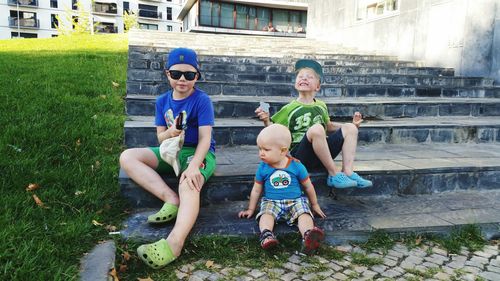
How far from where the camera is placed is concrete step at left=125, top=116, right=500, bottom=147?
409 centimetres

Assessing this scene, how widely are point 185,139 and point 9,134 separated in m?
1.74

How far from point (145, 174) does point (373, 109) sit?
3.60 meters

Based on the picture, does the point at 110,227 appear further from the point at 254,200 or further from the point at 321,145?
the point at 321,145

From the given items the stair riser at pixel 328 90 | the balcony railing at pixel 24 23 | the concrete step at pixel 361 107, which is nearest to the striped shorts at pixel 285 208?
the concrete step at pixel 361 107

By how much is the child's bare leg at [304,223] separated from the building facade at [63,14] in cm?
4759

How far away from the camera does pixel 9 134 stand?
370 centimetres

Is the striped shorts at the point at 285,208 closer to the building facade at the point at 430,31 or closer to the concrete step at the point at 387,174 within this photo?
the concrete step at the point at 387,174

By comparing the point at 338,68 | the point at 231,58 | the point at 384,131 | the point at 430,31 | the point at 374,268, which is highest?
the point at 430,31

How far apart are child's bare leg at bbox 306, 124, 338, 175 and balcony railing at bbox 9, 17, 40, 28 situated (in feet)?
180

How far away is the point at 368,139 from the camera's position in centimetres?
478

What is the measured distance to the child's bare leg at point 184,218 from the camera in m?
2.45

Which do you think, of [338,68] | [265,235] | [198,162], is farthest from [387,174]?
[338,68]

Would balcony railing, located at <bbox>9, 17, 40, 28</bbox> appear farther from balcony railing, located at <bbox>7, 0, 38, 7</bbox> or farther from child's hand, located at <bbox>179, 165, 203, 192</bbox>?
child's hand, located at <bbox>179, 165, 203, 192</bbox>

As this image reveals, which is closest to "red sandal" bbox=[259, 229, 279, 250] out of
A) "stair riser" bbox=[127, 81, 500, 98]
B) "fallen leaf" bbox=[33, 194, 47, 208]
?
"fallen leaf" bbox=[33, 194, 47, 208]
